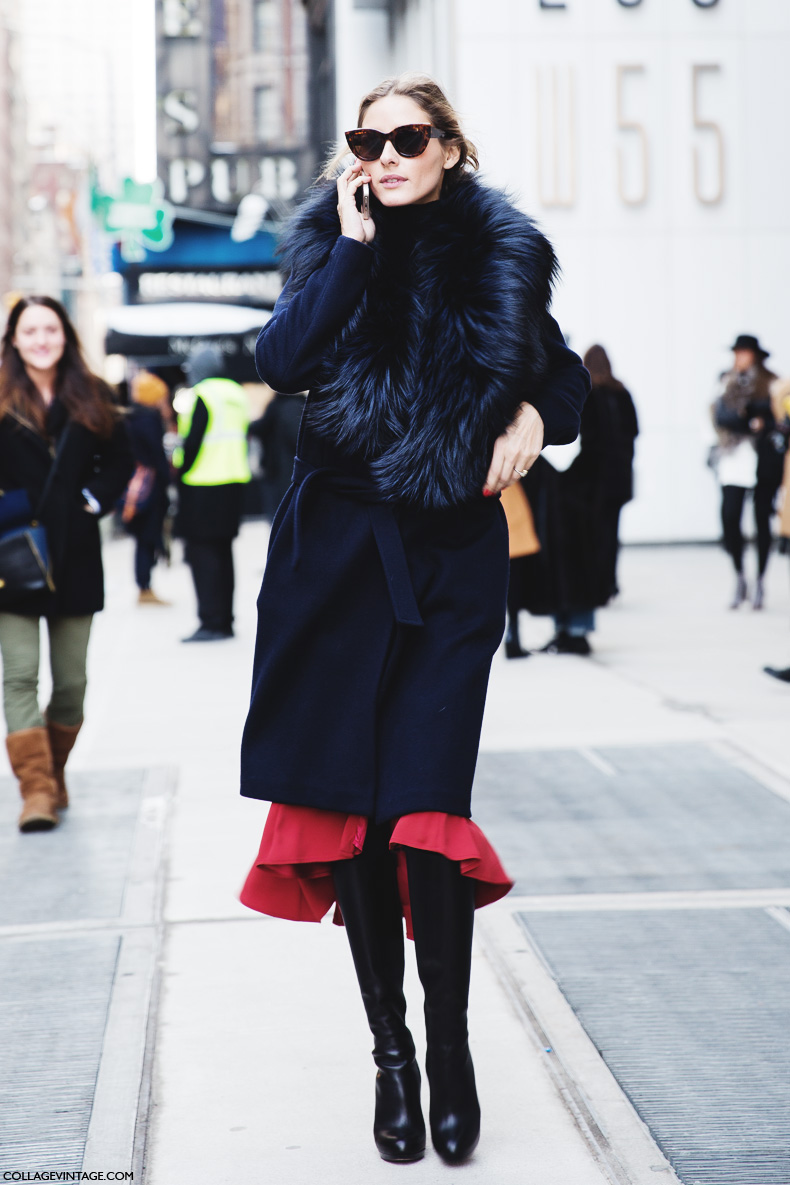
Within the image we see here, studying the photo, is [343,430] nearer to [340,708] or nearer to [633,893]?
[340,708]

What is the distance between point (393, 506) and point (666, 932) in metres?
1.81

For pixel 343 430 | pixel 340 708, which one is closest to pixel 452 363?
pixel 343 430

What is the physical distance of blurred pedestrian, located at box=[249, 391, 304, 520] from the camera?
597 inches

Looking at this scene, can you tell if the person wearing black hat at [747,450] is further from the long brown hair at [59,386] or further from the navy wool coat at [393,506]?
the navy wool coat at [393,506]

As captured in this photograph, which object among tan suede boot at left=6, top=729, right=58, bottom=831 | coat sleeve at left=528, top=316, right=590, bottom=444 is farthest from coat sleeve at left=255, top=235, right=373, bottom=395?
tan suede boot at left=6, top=729, right=58, bottom=831

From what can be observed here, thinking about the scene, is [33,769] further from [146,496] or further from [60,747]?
[146,496]

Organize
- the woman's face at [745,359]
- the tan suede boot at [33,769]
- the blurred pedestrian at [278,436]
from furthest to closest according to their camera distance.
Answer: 1. the blurred pedestrian at [278,436]
2. the woman's face at [745,359]
3. the tan suede boot at [33,769]

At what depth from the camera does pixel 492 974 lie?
3723 millimetres

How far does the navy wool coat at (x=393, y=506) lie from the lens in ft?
8.71

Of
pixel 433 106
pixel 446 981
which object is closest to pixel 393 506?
pixel 433 106

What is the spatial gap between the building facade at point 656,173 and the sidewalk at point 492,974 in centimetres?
1101

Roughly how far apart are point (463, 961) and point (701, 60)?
55.4 ft

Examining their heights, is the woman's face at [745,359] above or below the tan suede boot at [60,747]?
above

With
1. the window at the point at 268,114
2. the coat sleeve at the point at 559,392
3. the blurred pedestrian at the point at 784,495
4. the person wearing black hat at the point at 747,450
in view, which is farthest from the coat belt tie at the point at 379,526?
the window at the point at 268,114
